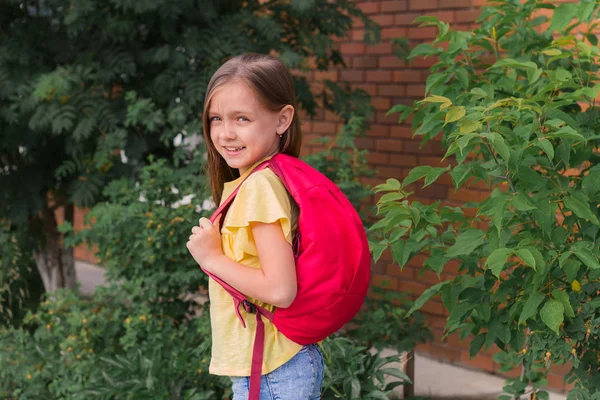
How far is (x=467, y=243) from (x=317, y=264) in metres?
0.82

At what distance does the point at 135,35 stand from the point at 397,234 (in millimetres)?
2811

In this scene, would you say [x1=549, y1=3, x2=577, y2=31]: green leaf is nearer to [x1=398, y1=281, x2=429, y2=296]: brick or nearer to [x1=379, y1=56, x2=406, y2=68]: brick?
[x1=379, y1=56, x2=406, y2=68]: brick

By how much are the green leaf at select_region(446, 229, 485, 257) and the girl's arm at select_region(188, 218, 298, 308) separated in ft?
2.65

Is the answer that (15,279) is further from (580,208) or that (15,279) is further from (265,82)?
(580,208)

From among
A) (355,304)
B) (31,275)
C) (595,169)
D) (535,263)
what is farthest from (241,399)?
(31,275)

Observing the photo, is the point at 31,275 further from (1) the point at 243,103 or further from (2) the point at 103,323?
(1) the point at 243,103

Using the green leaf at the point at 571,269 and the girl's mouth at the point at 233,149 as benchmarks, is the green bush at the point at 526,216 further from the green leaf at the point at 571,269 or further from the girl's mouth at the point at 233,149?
the girl's mouth at the point at 233,149

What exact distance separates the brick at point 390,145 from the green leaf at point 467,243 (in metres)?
2.95

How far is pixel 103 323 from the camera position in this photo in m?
4.44

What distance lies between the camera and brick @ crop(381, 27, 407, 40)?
564 centimetres

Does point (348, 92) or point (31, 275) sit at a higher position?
point (348, 92)

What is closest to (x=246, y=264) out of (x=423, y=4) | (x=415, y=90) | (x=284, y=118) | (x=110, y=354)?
(x=284, y=118)

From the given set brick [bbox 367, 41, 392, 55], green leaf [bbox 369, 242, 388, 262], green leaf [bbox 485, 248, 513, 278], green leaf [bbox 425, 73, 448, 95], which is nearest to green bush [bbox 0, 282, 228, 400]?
green leaf [bbox 369, 242, 388, 262]

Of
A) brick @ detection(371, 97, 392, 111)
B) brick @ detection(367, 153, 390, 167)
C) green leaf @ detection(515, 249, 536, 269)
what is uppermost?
brick @ detection(371, 97, 392, 111)
